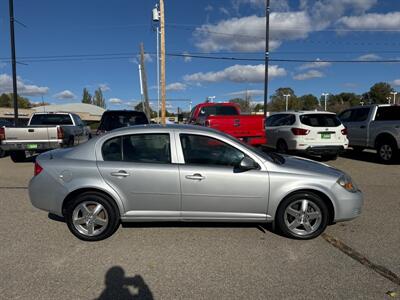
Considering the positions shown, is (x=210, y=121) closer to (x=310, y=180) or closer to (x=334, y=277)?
(x=310, y=180)

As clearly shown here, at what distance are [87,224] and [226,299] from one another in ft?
7.45

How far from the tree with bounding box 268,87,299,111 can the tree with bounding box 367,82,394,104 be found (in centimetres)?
1832

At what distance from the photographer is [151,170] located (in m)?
4.38

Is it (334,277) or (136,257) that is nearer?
(334,277)

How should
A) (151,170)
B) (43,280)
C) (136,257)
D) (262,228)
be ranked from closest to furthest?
(43,280) < (136,257) < (151,170) < (262,228)

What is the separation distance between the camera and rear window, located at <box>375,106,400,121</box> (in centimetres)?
1094

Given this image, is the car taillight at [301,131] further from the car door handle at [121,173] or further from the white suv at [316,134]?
the car door handle at [121,173]

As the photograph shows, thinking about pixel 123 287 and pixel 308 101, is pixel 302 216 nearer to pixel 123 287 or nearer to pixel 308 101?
pixel 123 287

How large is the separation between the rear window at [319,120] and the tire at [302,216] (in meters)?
6.92

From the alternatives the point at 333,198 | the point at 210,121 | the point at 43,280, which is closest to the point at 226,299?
the point at 43,280

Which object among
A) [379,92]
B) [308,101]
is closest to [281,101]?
[308,101]

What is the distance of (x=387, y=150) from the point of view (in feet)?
35.7

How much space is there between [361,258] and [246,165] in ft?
5.63

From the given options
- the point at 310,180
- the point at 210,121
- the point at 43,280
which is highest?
the point at 210,121
